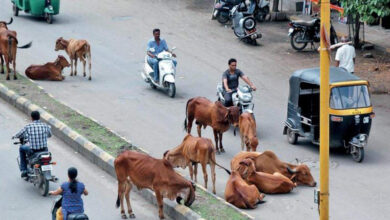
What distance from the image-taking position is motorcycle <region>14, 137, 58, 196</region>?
15328 millimetres

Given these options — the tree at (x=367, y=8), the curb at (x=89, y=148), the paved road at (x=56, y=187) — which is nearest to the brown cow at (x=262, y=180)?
the curb at (x=89, y=148)

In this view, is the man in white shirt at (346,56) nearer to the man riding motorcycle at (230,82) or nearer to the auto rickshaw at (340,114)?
the auto rickshaw at (340,114)

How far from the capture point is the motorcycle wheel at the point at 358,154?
17344mm

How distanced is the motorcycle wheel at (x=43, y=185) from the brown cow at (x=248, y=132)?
4.17 m

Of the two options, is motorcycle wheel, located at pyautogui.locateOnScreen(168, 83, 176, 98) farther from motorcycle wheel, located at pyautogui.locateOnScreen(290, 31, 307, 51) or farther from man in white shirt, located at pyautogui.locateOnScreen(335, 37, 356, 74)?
motorcycle wheel, located at pyautogui.locateOnScreen(290, 31, 307, 51)

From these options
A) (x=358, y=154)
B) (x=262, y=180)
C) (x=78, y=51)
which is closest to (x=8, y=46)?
(x=78, y=51)

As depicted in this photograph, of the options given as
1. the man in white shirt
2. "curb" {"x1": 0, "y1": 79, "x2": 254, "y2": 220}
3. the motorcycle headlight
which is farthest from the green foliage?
"curb" {"x1": 0, "y1": 79, "x2": 254, "y2": 220}

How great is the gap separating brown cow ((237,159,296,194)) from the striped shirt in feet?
11.3

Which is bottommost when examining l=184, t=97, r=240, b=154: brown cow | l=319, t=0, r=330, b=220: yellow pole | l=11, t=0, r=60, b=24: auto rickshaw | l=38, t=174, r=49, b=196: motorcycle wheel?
l=38, t=174, r=49, b=196: motorcycle wheel

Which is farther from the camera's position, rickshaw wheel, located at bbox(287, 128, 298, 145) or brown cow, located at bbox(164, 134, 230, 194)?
rickshaw wheel, located at bbox(287, 128, 298, 145)

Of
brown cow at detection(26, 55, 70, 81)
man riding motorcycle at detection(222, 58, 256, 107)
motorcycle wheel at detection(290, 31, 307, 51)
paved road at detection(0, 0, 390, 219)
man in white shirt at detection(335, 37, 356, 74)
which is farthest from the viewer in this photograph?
motorcycle wheel at detection(290, 31, 307, 51)

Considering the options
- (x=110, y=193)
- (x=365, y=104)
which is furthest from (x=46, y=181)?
(x=365, y=104)

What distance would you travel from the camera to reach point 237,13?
28297 mm

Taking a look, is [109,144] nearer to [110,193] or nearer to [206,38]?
[110,193]
